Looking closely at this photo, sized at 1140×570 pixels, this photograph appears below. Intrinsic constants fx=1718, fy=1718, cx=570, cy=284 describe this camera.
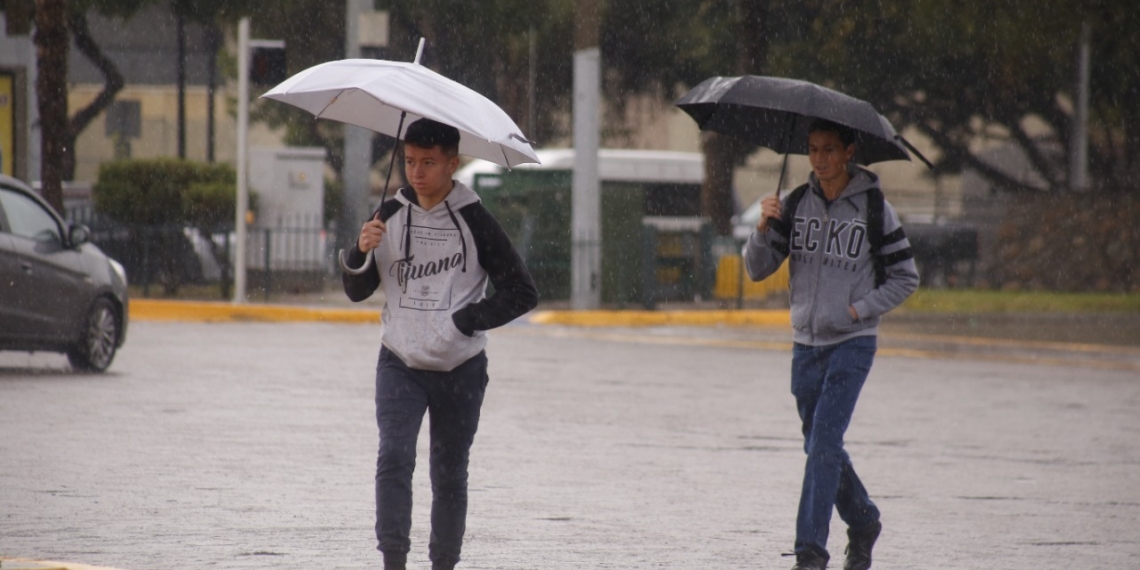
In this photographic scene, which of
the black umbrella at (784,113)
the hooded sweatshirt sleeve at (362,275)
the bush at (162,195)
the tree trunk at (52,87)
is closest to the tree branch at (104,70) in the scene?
the bush at (162,195)

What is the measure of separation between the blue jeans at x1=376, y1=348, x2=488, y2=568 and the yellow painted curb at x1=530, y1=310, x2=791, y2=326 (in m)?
15.7

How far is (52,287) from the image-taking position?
12.9m

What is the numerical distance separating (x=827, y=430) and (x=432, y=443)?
1.48m

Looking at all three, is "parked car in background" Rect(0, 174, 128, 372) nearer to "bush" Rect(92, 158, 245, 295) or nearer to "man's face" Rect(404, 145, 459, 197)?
"man's face" Rect(404, 145, 459, 197)

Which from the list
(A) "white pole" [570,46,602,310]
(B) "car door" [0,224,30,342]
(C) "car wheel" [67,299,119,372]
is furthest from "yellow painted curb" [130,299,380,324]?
(B) "car door" [0,224,30,342]

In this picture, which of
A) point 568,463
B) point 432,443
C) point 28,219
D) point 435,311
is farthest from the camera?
point 28,219

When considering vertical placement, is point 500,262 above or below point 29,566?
above

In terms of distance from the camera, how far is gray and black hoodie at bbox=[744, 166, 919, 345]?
6.30 metres

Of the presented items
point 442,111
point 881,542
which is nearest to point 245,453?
point 881,542

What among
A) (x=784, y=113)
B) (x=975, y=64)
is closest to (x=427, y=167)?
(x=784, y=113)

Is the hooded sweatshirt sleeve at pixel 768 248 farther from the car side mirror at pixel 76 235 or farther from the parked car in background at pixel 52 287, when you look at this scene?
the car side mirror at pixel 76 235

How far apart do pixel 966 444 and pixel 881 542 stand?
12.7 feet

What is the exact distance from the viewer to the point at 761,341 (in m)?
19.6

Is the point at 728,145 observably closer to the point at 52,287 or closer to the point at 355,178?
the point at 355,178
